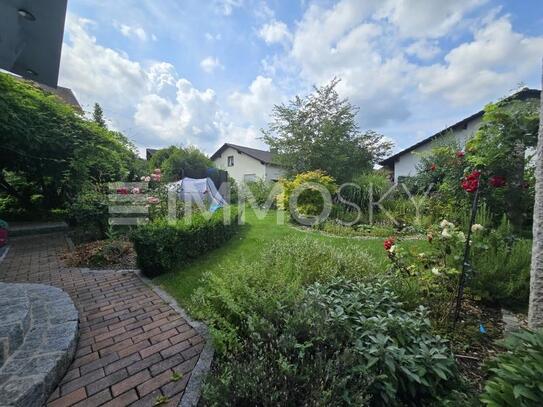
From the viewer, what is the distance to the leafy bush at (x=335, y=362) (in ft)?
4.81

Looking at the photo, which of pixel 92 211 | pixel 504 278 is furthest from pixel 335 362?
pixel 92 211

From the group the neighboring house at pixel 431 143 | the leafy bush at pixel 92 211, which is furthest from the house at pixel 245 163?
the leafy bush at pixel 92 211

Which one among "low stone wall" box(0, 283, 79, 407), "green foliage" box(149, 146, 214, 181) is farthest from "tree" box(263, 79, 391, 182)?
"low stone wall" box(0, 283, 79, 407)

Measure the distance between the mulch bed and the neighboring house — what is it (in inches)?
433

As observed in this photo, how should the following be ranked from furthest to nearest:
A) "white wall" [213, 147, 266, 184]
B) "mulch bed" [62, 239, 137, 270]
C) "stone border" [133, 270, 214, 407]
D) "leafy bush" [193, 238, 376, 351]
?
1. "white wall" [213, 147, 266, 184]
2. "mulch bed" [62, 239, 137, 270]
3. "leafy bush" [193, 238, 376, 351]
4. "stone border" [133, 270, 214, 407]

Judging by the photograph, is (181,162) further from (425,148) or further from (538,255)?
(538,255)

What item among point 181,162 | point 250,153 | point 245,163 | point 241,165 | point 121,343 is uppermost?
point 250,153

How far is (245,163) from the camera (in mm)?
22078

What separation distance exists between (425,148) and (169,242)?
50.7 feet

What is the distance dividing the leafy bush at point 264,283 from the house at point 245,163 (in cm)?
1574

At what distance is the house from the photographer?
2019 centimetres

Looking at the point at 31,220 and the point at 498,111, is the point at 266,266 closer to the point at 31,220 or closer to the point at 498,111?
the point at 498,111

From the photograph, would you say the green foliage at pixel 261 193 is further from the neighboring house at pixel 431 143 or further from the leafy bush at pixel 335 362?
the leafy bush at pixel 335 362

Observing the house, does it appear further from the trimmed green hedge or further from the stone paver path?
the stone paver path
